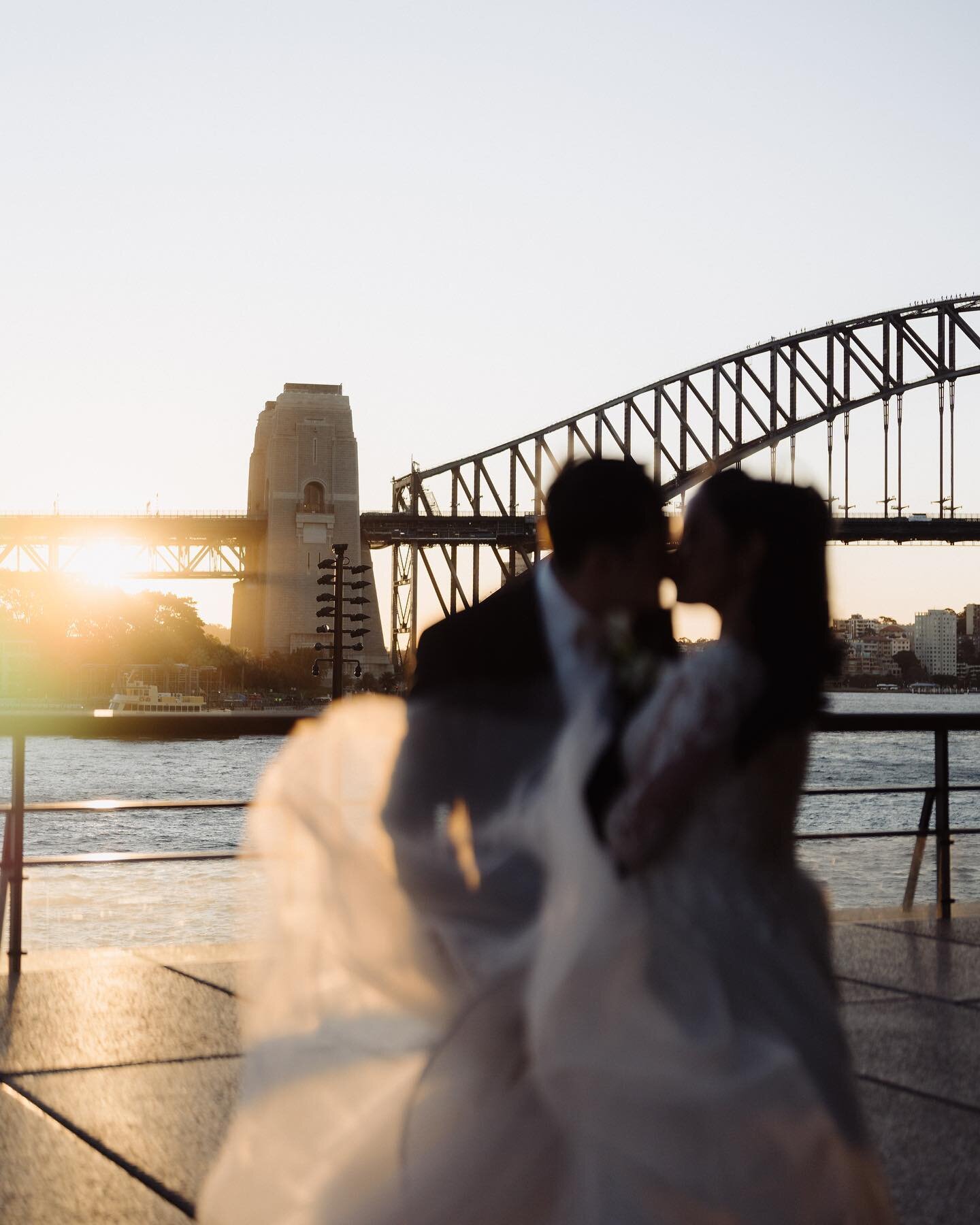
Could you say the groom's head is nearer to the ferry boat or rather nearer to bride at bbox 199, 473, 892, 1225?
bride at bbox 199, 473, 892, 1225

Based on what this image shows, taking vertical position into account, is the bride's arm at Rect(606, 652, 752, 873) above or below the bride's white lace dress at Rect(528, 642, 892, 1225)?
above

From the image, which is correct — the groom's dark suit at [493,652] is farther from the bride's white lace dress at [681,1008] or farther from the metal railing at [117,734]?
the metal railing at [117,734]

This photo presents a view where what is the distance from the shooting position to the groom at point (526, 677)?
154 centimetres

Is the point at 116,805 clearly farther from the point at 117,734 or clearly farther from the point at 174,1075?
the point at 174,1075

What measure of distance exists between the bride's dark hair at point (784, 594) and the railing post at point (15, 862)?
2.74 metres

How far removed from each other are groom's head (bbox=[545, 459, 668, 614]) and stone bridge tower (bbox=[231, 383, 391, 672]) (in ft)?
228

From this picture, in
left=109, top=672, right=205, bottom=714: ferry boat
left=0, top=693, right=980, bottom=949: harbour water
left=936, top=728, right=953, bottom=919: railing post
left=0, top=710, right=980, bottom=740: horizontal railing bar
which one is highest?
left=0, top=710, right=980, bottom=740: horizontal railing bar

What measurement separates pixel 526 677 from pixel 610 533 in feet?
0.59

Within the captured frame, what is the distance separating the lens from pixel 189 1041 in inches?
125

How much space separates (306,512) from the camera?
71688mm

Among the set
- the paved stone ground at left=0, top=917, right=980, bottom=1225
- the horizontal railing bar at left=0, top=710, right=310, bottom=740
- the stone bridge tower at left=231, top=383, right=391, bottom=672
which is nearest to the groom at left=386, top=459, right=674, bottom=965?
the paved stone ground at left=0, top=917, right=980, bottom=1225

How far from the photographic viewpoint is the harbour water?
49.9ft

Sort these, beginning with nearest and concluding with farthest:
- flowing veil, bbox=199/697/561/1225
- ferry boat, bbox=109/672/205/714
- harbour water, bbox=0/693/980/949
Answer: flowing veil, bbox=199/697/561/1225 < harbour water, bbox=0/693/980/949 < ferry boat, bbox=109/672/205/714

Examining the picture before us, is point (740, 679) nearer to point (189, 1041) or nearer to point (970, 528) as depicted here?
point (189, 1041)
